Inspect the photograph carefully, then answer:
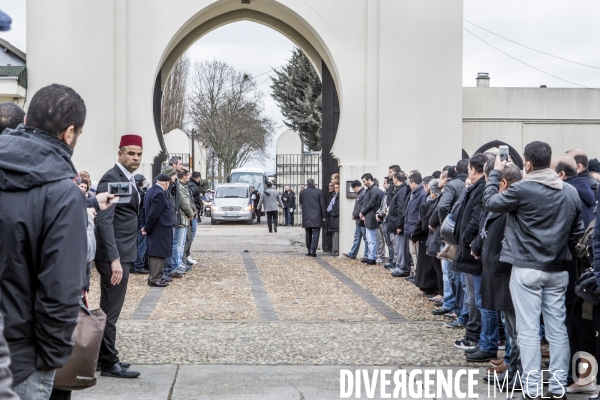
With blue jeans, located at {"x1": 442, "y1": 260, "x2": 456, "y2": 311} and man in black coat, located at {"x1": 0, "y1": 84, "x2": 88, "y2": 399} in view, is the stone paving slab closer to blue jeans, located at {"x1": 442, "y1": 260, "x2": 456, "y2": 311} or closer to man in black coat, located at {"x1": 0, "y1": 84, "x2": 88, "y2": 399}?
man in black coat, located at {"x1": 0, "y1": 84, "x2": 88, "y2": 399}

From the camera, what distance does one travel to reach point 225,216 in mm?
31609

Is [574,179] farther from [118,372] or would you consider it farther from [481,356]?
[118,372]

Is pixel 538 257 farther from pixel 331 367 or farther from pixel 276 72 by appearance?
pixel 276 72

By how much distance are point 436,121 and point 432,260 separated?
6871 millimetres

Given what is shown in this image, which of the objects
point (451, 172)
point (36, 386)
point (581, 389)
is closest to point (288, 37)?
point (451, 172)

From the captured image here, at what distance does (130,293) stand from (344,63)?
791 centimetres

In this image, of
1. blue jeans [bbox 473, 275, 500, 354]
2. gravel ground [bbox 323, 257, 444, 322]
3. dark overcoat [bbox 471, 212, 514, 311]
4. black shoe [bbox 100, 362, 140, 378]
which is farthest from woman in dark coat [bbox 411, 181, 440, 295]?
black shoe [bbox 100, 362, 140, 378]

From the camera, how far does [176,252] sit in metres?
13.1

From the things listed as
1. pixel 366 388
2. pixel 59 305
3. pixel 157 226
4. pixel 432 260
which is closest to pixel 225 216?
pixel 157 226

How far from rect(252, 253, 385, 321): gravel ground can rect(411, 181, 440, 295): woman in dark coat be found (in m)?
0.91

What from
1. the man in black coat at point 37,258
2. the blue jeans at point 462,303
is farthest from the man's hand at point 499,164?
the man in black coat at point 37,258

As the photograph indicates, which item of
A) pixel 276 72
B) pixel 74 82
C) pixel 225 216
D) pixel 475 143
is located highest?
pixel 276 72

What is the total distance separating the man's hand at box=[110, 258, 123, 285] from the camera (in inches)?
230

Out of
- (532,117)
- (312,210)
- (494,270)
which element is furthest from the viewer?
(532,117)
